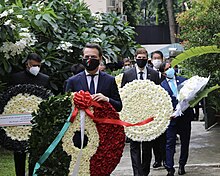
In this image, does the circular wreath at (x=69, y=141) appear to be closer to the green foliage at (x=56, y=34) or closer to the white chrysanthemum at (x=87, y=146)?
the white chrysanthemum at (x=87, y=146)

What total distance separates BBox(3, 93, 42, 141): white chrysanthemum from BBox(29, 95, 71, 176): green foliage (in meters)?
1.43

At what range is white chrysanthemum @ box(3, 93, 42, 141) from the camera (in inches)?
264

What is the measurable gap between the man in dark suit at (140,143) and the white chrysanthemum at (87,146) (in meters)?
2.17

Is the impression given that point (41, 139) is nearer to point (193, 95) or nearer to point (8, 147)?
point (8, 147)

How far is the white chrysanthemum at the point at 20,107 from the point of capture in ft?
22.0

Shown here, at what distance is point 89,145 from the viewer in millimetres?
5414

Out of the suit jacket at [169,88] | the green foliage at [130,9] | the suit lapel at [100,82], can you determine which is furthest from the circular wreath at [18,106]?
the green foliage at [130,9]

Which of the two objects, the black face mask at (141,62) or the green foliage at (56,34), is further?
the black face mask at (141,62)

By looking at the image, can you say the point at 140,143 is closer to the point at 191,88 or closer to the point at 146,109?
the point at 146,109

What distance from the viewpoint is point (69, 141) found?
5.32m

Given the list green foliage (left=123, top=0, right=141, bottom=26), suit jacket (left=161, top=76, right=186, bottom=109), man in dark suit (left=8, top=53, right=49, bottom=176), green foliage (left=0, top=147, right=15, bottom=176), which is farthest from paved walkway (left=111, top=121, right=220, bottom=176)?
green foliage (left=123, top=0, right=141, bottom=26)

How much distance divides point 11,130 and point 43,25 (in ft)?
8.73

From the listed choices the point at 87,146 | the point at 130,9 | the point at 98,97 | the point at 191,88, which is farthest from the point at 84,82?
the point at 130,9

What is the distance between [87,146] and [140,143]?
2334 mm
